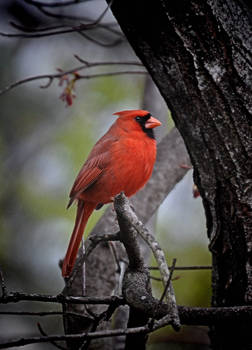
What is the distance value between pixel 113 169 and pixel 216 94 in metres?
0.78

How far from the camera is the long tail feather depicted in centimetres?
204

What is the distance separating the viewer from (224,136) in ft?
5.44

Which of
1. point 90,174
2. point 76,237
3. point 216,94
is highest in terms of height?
point 216,94

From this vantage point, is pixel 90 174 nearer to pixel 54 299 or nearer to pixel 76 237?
pixel 76 237

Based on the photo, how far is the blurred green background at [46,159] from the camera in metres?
3.89

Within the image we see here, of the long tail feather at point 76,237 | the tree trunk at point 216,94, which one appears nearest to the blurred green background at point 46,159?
the long tail feather at point 76,237

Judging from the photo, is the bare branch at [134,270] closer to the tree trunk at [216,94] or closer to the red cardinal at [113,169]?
the tree trunk at [216,94]

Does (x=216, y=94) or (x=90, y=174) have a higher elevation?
(x=216, y=94)

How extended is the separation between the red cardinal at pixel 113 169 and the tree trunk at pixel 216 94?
529 mm

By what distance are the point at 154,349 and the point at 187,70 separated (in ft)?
6.59

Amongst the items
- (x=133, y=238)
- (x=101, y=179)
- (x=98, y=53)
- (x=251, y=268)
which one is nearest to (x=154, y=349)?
(x=101, y=179)

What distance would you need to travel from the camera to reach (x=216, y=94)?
1.64 metres

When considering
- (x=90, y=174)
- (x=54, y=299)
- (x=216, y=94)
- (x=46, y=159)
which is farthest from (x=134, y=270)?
(x=46, y=159)

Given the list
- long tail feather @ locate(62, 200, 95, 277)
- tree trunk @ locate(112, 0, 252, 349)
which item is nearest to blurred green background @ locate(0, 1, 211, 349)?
long tail feather @ locate(62, 200, 95, 277)
